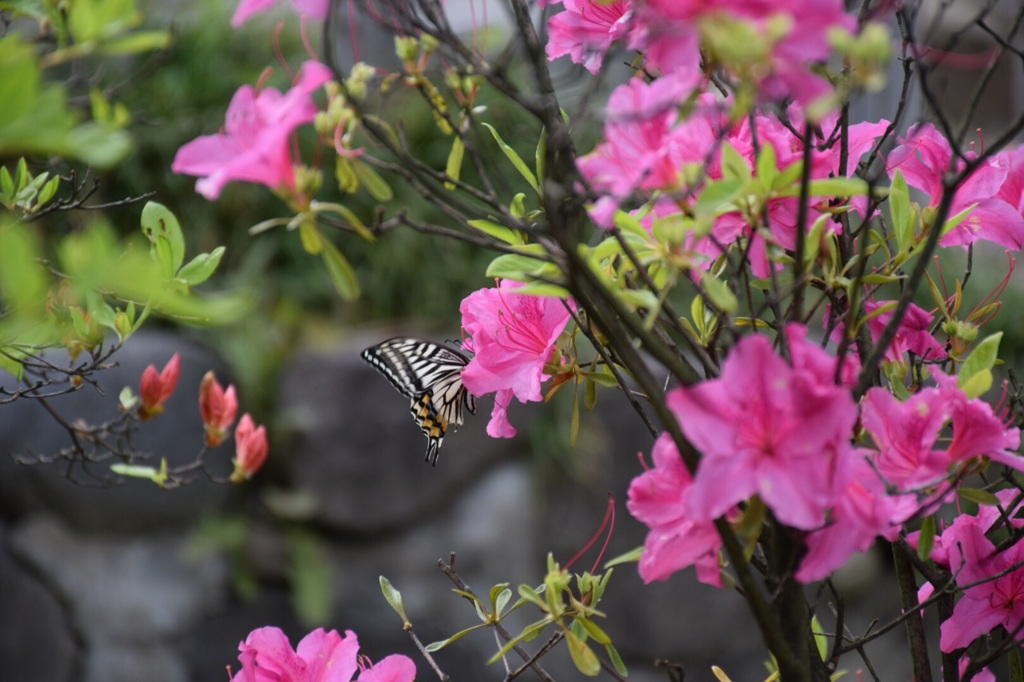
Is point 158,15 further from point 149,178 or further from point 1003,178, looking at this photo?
point 1003,178

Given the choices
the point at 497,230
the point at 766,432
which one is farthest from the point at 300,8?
the point at 766,432

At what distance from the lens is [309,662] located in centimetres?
69

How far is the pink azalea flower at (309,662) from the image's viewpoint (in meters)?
0.67

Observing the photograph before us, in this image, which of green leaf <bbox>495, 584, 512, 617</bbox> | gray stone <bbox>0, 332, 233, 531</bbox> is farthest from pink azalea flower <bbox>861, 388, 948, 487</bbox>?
gray stone <bbox>0, 332, 233, 531</bbox>

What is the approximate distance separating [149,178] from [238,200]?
26cm

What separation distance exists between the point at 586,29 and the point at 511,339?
0.22 meters

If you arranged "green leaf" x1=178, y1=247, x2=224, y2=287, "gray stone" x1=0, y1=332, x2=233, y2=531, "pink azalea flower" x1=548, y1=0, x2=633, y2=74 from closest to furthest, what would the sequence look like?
1. "pink azalea flower" x1=548, y1=0, x2=633, y2=74
2. "green leaf" x1=178, y1=247, x2=224, y2=287
3. "gray stone" x1=0, y1=332, x2=233, y2=531

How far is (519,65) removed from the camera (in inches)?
120

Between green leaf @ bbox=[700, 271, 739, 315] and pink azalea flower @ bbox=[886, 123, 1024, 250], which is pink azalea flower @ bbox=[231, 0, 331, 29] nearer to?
green leaf @ bbox=[700, 271, 739, 315]

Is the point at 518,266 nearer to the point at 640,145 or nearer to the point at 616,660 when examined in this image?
the point at 640,145

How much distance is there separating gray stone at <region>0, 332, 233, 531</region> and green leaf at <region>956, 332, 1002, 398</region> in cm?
206

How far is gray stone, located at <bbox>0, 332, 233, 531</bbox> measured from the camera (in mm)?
2311

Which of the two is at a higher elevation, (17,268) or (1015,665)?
(17,268)

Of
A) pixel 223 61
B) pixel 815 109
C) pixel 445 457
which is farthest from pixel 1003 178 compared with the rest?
pixel 223 61
